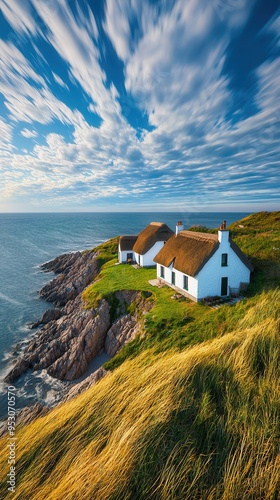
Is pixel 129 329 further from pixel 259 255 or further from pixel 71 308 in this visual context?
pixel 259 255

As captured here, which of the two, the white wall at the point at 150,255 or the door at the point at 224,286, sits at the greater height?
the white wall at the point at 150,255

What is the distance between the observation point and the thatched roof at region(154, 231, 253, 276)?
1788 cm

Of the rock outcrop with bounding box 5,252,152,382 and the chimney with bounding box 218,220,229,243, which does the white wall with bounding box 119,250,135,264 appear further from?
the chimney with bounding box 218,220,229,243

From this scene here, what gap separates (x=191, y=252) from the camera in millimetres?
19484

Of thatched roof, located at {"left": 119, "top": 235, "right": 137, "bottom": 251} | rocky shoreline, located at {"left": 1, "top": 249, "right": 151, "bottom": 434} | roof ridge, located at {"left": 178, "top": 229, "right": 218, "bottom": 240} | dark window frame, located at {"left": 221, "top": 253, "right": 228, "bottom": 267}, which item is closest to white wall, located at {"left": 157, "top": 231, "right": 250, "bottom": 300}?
dark window frame, located at {"left": 221, "top": 253, "right": 228, "bottom": 267}

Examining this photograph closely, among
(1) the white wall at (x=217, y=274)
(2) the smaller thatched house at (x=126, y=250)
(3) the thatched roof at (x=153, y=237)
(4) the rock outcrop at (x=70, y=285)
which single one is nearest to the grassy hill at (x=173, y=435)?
(1) the white wall at (x=217, y=274)

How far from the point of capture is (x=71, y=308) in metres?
25.3

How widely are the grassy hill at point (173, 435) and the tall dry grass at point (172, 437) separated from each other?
0.02 meters

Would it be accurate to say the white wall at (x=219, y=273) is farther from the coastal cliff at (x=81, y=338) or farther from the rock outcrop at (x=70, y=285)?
the rock outcrop at (x=70, y=285)

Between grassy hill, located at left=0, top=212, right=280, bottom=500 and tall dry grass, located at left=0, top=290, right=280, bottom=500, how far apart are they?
18 mm

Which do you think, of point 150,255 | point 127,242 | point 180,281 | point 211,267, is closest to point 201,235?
point 211,267

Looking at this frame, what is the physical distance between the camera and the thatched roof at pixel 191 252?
Answer: 1788 cm

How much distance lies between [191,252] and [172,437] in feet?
51.5

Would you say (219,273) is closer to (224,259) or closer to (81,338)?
(224,259)
